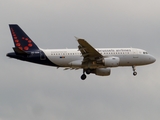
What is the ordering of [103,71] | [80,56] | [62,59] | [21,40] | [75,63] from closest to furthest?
Result: [75,63]
[62,59]
[80,56]
[21,40]
[103,71]

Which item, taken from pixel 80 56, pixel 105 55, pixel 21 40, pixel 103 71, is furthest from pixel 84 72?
pixel 21 40

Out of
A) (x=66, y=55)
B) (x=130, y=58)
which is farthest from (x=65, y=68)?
(x=130, y=58)

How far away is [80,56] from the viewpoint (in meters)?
91.6

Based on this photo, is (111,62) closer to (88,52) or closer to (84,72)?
(88,52)

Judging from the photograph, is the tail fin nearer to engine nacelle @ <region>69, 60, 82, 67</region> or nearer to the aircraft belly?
the aircraft belly

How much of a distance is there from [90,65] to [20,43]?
11.9 meters

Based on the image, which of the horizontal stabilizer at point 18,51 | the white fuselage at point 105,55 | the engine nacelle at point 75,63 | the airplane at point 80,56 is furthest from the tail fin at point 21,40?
the engine nacelle at point 75,63

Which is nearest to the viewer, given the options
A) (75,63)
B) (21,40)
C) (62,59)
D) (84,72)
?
(75,63)

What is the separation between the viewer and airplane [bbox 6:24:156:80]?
89.7 m

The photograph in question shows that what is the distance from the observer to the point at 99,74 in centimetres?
9506

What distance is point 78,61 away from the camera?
299ft

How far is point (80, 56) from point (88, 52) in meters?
2.22

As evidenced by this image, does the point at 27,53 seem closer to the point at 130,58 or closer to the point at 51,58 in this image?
the point at 51,58

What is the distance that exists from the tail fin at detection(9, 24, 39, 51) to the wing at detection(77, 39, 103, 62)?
312 inches
